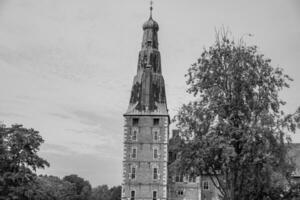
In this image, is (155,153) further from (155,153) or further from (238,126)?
(238,126)

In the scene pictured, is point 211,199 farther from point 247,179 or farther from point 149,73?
point 247,179

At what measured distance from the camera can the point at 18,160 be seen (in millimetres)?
34938

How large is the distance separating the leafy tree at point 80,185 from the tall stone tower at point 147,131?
198 feet

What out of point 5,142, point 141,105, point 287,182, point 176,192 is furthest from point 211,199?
point 287,182

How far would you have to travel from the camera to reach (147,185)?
2190 inches

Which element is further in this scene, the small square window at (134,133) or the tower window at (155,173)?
the small square window at (134,133)

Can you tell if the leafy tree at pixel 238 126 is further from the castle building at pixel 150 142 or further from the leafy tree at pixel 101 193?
the leafy tree at pixel 101 193

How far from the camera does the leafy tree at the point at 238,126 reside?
1730 cm

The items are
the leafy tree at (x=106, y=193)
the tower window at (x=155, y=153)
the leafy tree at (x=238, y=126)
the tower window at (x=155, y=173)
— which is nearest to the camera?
the leafy tree at (x=238, y=126)

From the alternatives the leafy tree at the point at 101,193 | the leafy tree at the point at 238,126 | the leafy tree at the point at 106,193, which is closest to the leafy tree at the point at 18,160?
the leafy tree at the point at 238,126

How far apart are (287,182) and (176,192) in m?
40.9

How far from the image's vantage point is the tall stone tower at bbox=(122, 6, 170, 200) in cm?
5562

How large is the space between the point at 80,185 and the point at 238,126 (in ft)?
352

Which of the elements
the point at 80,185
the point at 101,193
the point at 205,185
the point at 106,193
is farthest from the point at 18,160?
the point at 101,193
